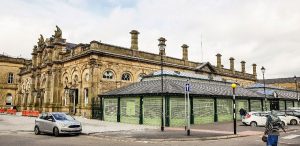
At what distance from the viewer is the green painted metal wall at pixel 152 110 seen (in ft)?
82.0

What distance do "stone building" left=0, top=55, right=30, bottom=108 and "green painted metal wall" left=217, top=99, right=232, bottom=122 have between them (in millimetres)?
44925

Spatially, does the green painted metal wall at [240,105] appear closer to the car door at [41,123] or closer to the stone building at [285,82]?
the car door at [41,123]

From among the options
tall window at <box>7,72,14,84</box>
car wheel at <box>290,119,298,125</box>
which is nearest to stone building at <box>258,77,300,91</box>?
car wheel at <box>290,119,298,125</box>

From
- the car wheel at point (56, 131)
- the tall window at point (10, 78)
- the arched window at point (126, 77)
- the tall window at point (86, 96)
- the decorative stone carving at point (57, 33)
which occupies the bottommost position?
the car wheel at point (56, 131)

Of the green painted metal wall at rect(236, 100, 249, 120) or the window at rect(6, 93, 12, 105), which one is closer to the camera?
the green painted metal wall at rect(236, 100, 249, 120)

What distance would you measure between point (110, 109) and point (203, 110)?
9.31 m

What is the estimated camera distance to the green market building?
25.1 meters

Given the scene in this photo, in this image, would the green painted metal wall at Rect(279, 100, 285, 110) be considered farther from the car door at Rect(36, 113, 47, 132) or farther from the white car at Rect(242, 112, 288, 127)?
the car door at Rect(36, 113, 47, 132)

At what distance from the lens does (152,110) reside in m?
25.5

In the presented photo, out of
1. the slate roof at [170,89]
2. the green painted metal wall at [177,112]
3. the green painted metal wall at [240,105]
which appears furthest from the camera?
the green painted metal wall at [240,105]

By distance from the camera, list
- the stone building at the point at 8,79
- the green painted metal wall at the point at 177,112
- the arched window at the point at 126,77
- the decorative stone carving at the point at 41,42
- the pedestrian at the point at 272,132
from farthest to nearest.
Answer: the stone building at the point at 8,79
the decorative stone carving at the point at 41,42
the arched window at the point at 126,77
the green painted metal wall at the point at 177,112
the pedestrian at the point at 272,132

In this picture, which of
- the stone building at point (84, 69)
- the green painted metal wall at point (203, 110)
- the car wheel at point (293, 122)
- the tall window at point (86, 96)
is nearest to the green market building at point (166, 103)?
the green painted metal wall at point (203, 110)

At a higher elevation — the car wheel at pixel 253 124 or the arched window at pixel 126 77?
the arched window at pixel 126 77

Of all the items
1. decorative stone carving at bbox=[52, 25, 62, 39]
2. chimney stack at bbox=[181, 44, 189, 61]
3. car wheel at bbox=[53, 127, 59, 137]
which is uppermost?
decorative stone carving at bbox=[52, 25, 62, 39]
